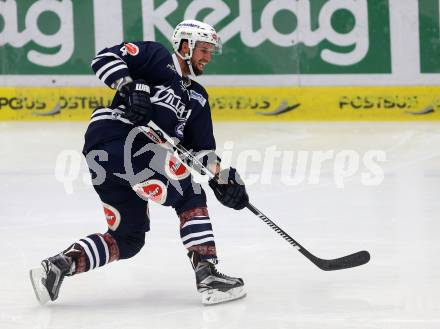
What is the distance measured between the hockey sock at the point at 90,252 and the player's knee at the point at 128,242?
0.09 feet

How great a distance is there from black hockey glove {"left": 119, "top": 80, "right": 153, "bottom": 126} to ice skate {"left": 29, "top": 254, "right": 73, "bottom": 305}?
0.57 metres

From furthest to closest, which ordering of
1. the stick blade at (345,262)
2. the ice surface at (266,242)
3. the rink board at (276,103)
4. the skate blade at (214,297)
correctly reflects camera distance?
→ the rink board at (276,103) → the stick blade at (345,262) → the skate blade at (214,297) → the ice surface at (266,242)

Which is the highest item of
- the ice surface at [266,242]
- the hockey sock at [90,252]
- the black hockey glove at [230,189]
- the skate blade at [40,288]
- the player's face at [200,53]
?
the player's face at [200,53]

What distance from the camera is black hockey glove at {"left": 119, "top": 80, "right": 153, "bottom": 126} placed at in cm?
408

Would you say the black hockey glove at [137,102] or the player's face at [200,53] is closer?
the black hockey glove at [137,102]

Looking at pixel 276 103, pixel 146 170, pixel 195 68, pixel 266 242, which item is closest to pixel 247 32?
pixel 276 103

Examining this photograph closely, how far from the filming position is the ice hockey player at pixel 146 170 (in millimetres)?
4176

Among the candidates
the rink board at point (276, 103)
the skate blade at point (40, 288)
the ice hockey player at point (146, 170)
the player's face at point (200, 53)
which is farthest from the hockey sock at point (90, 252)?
the rink board at point (276, 103)

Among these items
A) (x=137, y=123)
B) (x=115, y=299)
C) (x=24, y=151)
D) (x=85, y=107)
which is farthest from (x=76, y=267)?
(x=85, y=107)

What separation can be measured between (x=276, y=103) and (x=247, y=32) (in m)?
0.61

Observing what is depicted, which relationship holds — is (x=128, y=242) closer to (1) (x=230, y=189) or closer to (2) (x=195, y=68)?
(1) (x=230, y=189)

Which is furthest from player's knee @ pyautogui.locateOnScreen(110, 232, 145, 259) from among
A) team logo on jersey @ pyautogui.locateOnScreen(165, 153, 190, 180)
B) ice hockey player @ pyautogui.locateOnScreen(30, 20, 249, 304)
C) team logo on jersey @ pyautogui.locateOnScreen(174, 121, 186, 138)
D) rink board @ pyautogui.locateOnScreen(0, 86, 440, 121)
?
rink board @ pyautogui.locateOnScreen(0, 86, 440, 121)

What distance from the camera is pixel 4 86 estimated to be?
927 cm

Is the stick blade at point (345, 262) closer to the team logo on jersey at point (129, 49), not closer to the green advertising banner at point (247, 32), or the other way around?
the team logo on jersey at point (129, 49)
